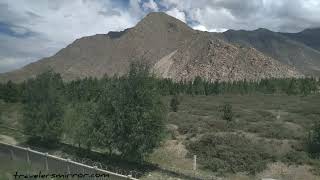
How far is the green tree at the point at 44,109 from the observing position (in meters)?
37.8

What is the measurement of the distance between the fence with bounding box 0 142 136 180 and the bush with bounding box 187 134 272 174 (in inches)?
399

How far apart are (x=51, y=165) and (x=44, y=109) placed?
19.9m

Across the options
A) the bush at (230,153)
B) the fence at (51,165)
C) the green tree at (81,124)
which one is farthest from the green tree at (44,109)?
the fence at (51,165)

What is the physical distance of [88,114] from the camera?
3130cm

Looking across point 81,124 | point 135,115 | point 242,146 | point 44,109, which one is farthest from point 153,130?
point 44,109

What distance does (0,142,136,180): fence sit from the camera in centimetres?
1557

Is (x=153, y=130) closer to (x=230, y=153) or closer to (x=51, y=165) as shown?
(x=230, y=153)

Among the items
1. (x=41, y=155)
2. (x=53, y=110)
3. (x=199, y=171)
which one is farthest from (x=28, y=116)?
(x=41, y=155)

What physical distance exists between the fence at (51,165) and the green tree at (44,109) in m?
14.9

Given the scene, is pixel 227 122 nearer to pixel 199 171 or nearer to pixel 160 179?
pixel 199 171

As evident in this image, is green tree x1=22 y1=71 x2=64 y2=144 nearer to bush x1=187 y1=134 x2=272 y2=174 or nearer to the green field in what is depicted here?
the green field

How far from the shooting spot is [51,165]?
61.3 ft

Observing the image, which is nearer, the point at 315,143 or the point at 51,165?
the point at 51,165

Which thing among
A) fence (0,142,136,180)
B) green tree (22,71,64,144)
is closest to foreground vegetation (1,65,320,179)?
green tree (22,71,64,144)
